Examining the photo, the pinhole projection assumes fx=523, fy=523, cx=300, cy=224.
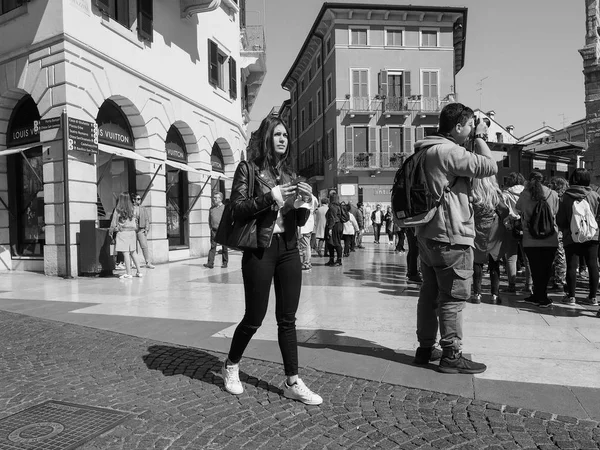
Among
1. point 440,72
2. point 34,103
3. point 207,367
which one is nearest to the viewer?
point 207,367

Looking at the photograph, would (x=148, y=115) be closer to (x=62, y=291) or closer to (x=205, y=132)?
(x=205, y=132)

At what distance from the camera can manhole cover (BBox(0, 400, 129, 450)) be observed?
2.76m

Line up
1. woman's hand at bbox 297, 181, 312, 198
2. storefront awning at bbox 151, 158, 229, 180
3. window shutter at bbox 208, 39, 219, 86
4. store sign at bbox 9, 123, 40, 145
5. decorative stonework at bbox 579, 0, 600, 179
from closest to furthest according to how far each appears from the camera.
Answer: woman's hand at bbox 297, 181, 312, 198 < store sign at bbox 9, 123, 40, 145 < storefront awning at bbox 151, 158, 229, 180 < window shutter at bbox 208, 39, 219, 86 < decorative stonework at bbox 579, 0, 600, 179

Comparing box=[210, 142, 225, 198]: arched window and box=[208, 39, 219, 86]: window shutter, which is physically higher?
box=[208, 39, 219, 86]: window shutter

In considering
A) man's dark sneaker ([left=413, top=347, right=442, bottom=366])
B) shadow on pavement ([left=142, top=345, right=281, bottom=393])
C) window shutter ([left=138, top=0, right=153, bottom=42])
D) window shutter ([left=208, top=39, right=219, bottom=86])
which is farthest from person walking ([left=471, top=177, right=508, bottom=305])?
window shutter ([left=208, top=39, right=219, bottom=86])

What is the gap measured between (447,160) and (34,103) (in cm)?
1138

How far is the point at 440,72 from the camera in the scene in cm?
3675

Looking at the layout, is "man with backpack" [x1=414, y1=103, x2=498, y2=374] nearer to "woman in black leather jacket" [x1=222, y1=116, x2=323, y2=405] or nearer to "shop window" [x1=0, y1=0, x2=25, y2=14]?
"woman in black leather jacket" [x1=222, y1=116, x2=323, y2=405]

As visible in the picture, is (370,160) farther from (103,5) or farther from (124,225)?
(124,225)

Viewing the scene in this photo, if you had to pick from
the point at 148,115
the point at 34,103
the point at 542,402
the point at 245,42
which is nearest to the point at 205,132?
the point at 148,115

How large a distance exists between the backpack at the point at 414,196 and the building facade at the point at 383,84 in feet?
107

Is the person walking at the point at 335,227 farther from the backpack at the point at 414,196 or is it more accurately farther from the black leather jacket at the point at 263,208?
the black leather jacket at the point at 263,208

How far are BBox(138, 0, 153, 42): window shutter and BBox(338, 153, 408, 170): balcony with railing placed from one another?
24.1 meters

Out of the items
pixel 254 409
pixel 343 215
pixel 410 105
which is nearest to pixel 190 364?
pixel 254 409
